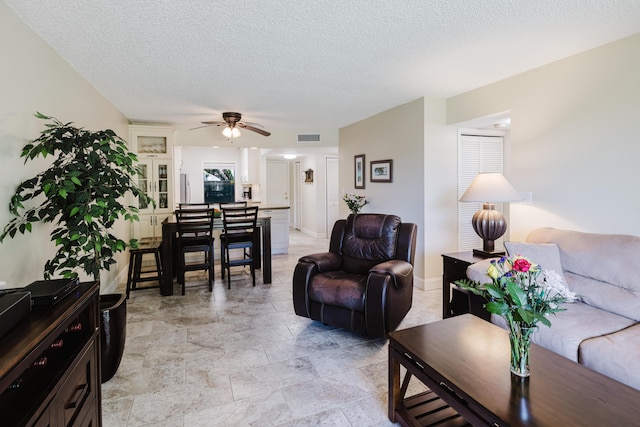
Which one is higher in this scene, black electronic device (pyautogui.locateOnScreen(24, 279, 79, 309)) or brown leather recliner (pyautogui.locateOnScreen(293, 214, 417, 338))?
black electronic device (pyautogui.locateOnScreen(24, 279, 79, 309))

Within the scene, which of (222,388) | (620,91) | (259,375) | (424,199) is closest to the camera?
(222,388)

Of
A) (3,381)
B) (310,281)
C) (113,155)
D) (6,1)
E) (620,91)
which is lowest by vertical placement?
(310,281)

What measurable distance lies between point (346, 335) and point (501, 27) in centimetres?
263

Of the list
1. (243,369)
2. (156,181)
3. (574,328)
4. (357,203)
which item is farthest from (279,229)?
(574,328)

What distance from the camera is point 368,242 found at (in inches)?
132

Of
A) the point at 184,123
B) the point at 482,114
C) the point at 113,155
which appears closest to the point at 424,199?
the point at 482,114

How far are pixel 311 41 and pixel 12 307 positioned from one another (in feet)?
7.44

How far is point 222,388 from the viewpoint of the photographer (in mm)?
2193

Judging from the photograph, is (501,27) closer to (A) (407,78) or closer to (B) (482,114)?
(A) (407,78)

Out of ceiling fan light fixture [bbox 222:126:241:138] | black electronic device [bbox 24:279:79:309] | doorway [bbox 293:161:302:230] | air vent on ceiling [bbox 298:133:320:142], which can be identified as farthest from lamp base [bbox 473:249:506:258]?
doorway [bbox 293:161:302:230]

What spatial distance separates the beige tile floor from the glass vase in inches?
31.9

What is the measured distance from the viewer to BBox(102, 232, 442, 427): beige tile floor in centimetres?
194

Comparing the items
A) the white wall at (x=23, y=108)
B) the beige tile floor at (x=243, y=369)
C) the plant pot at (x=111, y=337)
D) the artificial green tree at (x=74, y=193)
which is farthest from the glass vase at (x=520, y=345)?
the white wall at (x=23, y=108)

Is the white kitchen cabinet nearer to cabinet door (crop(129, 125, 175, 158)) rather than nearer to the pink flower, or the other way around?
cabinet door (crop(129, 125, 175, 158))
